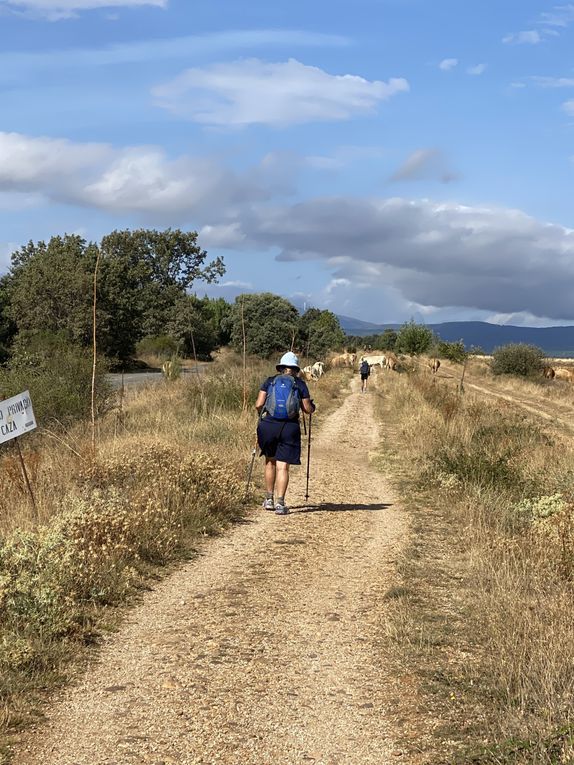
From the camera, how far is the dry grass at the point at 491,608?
150 inches

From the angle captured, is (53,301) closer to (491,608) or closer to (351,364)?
(351,364)

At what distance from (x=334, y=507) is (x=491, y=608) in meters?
4.93

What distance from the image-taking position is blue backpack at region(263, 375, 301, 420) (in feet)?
30.8

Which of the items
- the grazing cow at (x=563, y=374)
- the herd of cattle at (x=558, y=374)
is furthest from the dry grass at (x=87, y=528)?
the grazing cow at (x=563, y=374)

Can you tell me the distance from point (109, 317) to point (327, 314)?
219ft

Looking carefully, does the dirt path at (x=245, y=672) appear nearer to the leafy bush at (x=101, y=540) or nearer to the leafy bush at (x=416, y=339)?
the leafy bush at (x=101, y=540)

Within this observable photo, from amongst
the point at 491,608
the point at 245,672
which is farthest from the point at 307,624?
the point at 491,608

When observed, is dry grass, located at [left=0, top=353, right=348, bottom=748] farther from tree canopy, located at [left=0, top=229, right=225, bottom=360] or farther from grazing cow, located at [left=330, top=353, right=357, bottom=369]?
grazing cow, located at [left=330, top=353, right=357, bottom=369]

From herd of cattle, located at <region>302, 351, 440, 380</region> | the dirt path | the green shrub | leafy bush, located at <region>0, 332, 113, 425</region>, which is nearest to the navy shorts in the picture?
the dirt path

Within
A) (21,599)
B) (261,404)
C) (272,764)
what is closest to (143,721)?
(272,764)

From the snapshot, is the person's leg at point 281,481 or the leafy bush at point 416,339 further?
the leafy bush at point 416,339

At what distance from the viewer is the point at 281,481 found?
969 centimetres

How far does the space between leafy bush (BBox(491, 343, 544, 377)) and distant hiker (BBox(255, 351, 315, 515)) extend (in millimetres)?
47906

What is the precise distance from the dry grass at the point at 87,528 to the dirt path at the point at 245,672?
267 millimetres
